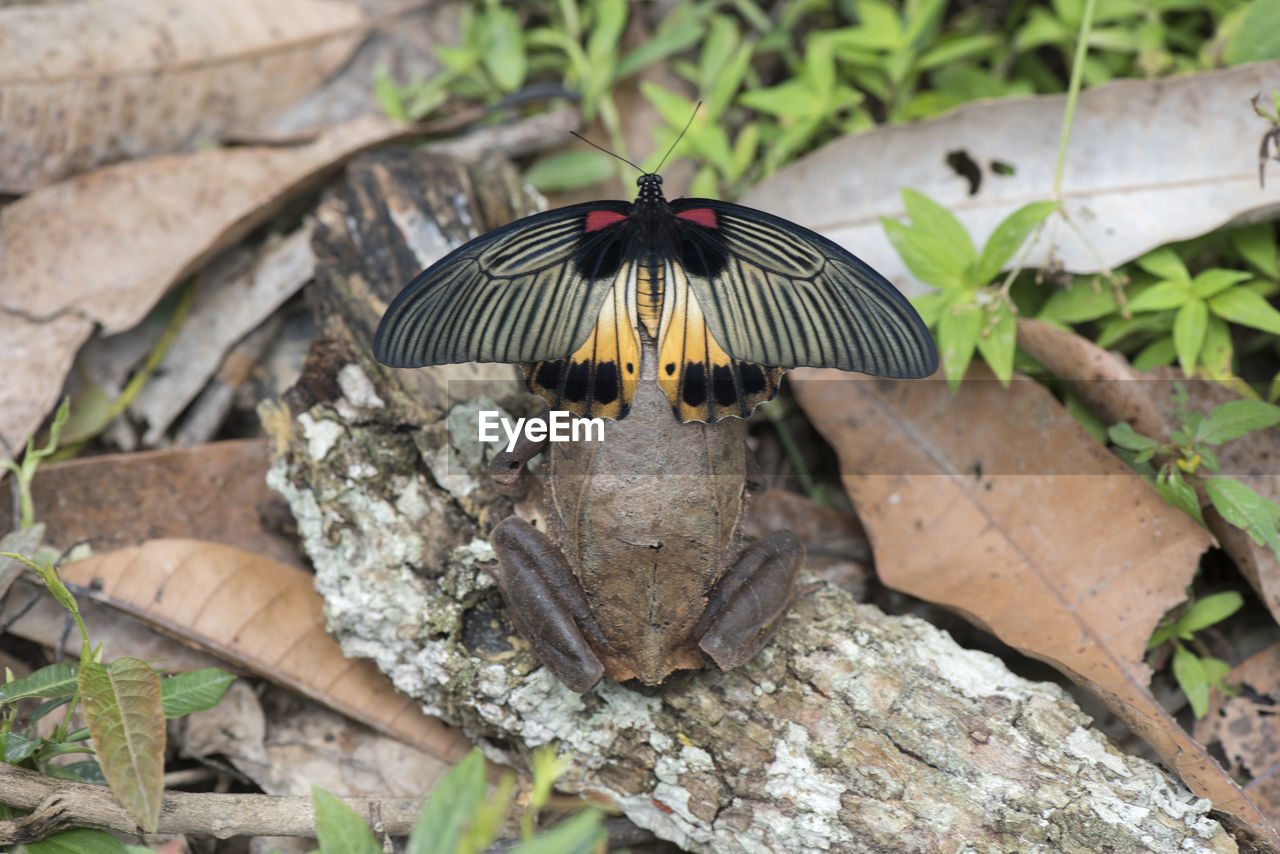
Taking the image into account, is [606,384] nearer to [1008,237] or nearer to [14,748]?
[1008,237]

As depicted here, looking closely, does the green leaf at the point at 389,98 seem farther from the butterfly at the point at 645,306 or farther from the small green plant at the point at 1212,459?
the small green plant at the point at 1212,459

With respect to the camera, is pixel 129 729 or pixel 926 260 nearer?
pixel 129 729

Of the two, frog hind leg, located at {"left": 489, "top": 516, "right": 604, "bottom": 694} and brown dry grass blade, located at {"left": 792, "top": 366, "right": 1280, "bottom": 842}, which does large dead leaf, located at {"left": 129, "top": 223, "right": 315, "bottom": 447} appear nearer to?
frog hind leg, located at {"left": 489, "top": 516, "right": 604, "bottom": 694}

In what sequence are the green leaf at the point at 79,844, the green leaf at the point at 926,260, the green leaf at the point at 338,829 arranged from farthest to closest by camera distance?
the green leaf at the point at 926,260, the green leaf at the point at 79,844, the green leaf at the point at 338,829

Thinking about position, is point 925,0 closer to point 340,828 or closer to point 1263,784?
point 1263,784

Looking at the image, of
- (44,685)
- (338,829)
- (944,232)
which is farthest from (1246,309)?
(44,685)

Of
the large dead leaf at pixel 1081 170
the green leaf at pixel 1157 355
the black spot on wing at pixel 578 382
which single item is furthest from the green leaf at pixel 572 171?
the green leaf at pixel 1157 355
